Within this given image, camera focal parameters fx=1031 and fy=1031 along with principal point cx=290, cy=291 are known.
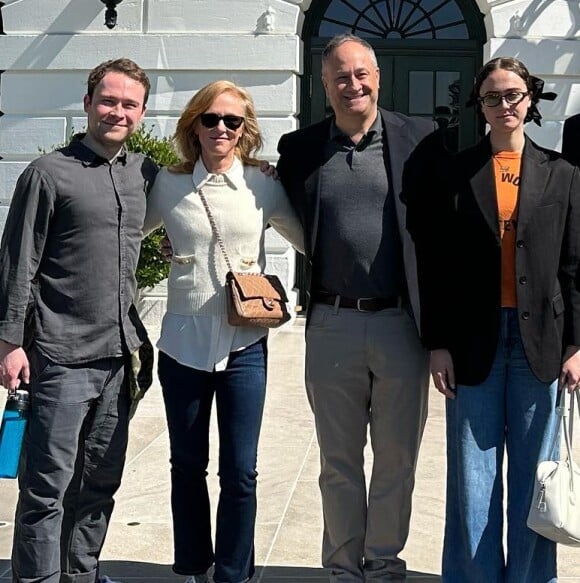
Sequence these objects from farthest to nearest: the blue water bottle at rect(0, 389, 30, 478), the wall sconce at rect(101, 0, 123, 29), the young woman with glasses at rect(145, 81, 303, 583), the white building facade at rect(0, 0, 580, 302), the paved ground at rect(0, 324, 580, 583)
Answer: the white building facade at rect(0, 0, 580, 302), the wall sconce at rect(101, 0, 123, 29), the paved ground at rect(0, 324, 580, 583), the young woman with glasses at rect(145, 81, 303, 583), the blue water bottle at rect(0, 389, 30, 478)

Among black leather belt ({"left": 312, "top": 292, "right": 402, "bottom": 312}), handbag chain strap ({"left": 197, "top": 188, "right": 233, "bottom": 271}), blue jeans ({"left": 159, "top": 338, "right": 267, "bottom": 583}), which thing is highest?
handbag chain strap ({"left": 197, "top": 188, "right": 233, "bottom": 271})

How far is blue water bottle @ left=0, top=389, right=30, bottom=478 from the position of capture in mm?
3660

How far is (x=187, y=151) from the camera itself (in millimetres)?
4023

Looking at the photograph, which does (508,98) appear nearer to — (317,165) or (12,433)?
(317,165)

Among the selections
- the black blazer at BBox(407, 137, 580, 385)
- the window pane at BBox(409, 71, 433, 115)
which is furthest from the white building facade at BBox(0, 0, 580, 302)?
the black blazer at BBox(407, 137, 580, 385)

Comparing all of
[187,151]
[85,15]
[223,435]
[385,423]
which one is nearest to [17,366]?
[223,435]

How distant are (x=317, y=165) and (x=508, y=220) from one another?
0.77 metres

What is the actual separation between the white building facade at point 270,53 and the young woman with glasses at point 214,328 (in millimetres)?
7931

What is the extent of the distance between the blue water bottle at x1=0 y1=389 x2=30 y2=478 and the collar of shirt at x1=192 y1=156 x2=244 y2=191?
1033 mm

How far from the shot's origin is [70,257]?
3.68m

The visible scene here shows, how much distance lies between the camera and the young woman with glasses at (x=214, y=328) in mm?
3885

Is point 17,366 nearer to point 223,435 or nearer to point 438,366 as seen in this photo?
point 223,435

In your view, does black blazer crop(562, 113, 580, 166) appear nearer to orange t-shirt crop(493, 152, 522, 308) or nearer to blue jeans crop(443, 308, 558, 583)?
orange t-shirt crop(493, 152, 522, 308)

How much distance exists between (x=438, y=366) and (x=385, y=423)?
365 millimetres
